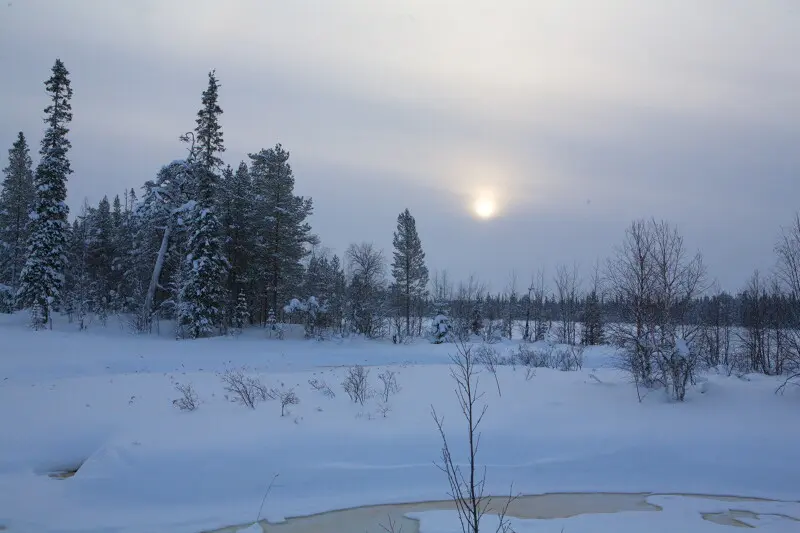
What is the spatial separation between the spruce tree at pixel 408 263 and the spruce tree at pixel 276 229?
38.6 ft

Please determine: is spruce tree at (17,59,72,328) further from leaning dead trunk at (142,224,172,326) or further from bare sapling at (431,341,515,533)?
bare sapling at (431,341,515,533)

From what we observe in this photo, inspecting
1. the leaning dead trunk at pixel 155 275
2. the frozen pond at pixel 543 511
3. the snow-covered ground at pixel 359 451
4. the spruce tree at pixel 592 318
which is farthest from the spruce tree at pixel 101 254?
the spruce tree at pixel 592 318

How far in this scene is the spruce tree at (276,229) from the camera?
116 feet

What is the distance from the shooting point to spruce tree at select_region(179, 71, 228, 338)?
29.0 meters

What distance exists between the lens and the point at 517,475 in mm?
9328

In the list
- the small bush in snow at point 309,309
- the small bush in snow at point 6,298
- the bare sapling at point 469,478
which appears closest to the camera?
the bare sapling at point 469,478

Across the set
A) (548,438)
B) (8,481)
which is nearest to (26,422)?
(8,481)

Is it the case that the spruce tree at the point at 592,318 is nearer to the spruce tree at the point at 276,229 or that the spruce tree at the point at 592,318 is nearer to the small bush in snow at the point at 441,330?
the small bush in snow at the point at 441,330

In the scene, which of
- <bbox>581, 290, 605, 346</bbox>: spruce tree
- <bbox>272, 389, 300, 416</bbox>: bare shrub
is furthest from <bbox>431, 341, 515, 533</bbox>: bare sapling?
<bbox>581, 290, 605, 346</bbox>: spruce tree

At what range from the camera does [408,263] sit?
153 feet

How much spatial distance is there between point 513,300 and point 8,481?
58.0 m

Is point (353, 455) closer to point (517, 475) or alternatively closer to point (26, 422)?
point (517, 475)

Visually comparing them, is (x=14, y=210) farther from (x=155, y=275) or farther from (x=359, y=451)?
(x=359, y=451)

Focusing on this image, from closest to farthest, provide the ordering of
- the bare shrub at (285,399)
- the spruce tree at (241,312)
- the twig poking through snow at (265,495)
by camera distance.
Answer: the twig poking through snow at (265,495) → the bare shrub at (285,399) → the spruce tree at (241,312)
